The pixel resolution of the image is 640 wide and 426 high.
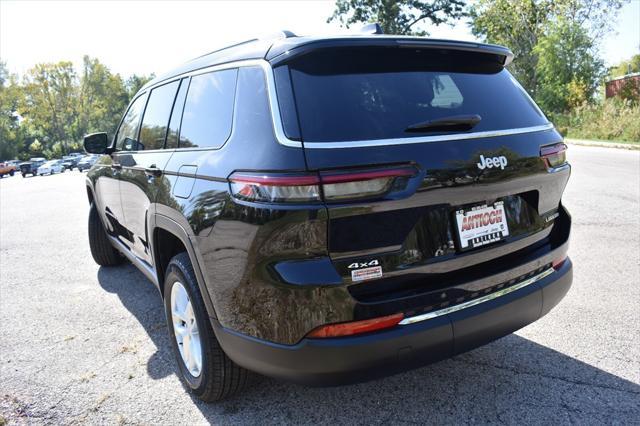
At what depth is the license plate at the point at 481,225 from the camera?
212cm

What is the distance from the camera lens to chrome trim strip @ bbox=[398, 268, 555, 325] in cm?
199

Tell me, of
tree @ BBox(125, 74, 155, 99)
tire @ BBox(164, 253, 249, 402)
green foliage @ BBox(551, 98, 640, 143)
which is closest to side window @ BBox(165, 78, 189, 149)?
tire @ BBox(164, 253, 249, 402)

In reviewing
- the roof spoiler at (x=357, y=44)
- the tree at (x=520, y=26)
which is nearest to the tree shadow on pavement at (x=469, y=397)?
the roof spoiler at (x=357, y=44)

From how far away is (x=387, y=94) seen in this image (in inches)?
84.2

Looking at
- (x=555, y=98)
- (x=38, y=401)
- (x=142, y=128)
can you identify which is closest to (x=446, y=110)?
(x=142, y=128)

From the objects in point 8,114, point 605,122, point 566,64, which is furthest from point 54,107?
point 605,122

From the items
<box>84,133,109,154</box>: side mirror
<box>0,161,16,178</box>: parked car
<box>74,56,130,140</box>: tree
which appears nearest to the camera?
<box>84,133,109,154</box>: side mirror

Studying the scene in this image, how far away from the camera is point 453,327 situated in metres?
2.05

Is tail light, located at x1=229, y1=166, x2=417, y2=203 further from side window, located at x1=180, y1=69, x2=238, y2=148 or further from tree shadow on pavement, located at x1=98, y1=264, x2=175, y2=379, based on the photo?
tree shadow on pavement, located at x1=98, y1=264, x2=175, y2=379

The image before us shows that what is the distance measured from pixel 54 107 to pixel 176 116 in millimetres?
79556

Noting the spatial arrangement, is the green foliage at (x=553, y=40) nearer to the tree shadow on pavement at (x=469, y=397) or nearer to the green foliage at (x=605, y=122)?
the green foliage at (x=605, y=122)

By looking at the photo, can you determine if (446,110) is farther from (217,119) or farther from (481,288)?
(217,119)

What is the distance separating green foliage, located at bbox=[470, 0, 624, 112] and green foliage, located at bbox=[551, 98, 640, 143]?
11.5 ft

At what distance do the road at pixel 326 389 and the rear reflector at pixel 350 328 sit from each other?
0.77 metres
